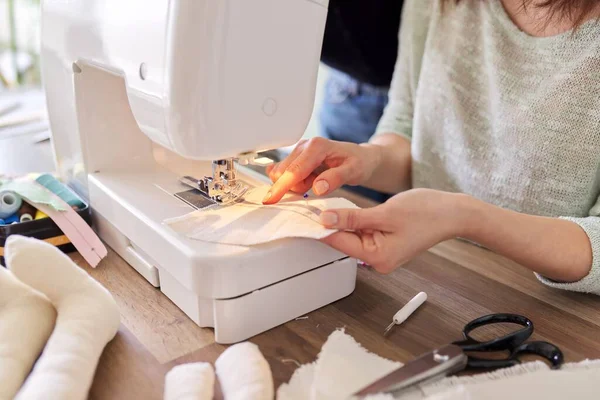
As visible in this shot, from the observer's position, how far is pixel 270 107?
639 millimetres

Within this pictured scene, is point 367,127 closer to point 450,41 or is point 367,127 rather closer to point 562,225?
point 450,41

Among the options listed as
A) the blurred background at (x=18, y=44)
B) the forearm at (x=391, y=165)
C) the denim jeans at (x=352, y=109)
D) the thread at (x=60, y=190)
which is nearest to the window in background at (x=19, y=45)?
the blurred background at (x=18, y=44)

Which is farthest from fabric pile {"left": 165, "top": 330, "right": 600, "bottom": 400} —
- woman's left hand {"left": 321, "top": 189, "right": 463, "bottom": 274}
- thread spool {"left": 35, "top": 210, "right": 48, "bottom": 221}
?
thread spool {"left": 35, "top": 210, "right": 48, "bottom": 221}

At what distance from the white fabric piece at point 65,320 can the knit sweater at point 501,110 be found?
0.60m

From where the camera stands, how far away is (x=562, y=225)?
750 millimetres

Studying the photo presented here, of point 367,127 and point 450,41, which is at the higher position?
point 450,41

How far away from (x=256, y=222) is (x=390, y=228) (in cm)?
17

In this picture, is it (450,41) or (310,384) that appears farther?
(450,41)

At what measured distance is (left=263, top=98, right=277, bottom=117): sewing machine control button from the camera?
0.63m

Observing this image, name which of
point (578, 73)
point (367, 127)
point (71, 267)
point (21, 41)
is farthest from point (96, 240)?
point (21, 41)

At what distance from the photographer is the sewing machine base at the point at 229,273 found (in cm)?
62

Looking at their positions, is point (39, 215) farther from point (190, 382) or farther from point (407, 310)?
point (407, 310)

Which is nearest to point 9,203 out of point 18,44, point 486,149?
point 486,149

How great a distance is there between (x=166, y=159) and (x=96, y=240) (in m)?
0.20
